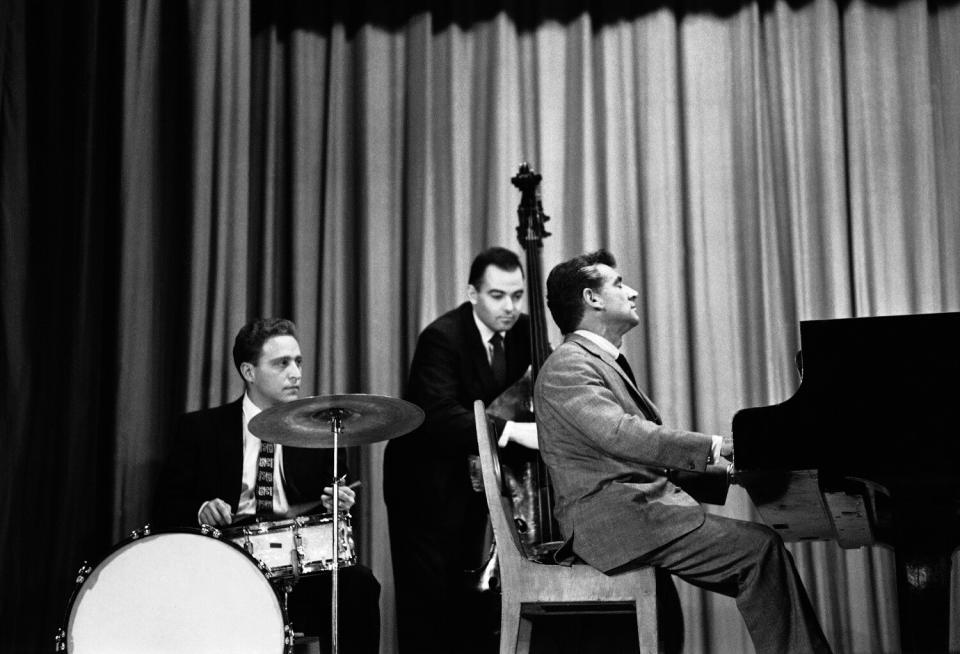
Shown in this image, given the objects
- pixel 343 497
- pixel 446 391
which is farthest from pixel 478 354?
pixel 343 497

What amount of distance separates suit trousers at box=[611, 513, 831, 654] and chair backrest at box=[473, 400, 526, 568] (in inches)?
12.3

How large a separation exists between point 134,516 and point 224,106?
1727 millimetres

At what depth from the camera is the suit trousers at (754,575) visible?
272cm

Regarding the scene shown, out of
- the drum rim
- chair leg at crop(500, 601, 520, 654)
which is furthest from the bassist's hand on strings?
chair leg at crop(500, 601, 520, 654)

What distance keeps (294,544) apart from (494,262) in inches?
53.6

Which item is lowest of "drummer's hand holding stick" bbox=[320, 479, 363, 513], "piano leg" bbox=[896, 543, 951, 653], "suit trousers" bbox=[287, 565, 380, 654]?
"suit trousers" bbox=[287, 565, 380, 654]

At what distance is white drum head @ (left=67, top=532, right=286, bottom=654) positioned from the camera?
115 inches

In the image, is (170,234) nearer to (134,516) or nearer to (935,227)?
(134,516)

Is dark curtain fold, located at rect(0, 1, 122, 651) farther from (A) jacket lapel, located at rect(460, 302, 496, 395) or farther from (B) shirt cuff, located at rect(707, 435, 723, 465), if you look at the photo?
(B) shirt cuff, located at rect(707, 435, 723, 465)

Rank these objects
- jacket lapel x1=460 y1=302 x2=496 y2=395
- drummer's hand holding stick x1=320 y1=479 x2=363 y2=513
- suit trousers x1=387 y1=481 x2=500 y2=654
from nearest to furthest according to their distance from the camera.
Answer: drummer's hand holding stick x1=320 y1=479 x2=363 y2=513, suit trousers x1=387 y1=481 x2=500 y2=654, jacket lapel x1=460 y1=302 x2=496 y2=395

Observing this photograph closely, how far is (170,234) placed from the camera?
426cm

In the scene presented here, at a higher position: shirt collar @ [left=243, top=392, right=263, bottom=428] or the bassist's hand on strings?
shirt collar @ [left=243, top=392, right=263, bottom=428]

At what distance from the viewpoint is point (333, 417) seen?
324 cm

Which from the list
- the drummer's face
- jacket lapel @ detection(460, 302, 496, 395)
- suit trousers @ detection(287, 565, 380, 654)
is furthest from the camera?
jacket lapel @ detection(460, 302, 496, 395)
